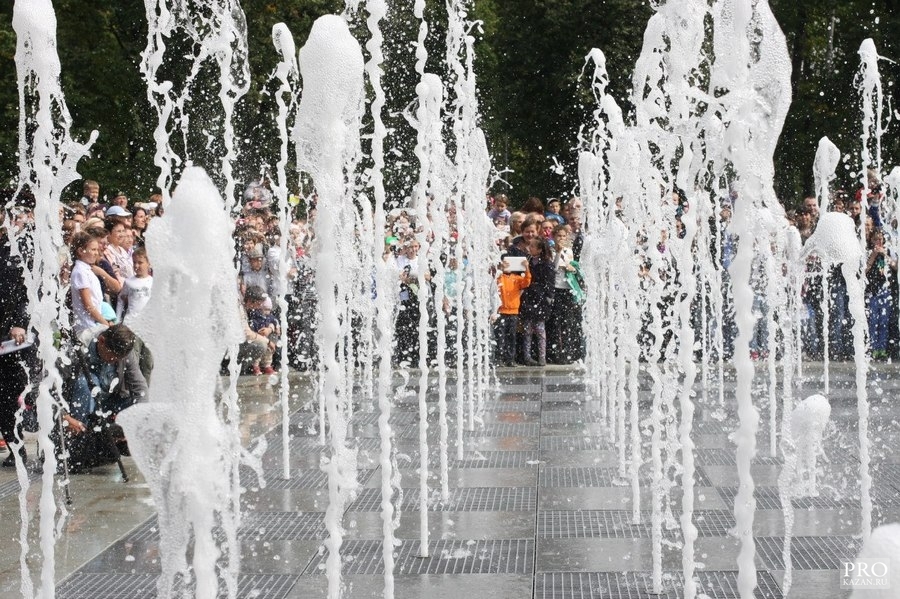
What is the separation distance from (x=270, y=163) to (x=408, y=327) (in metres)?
16.0

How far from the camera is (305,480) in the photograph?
8.85 meters

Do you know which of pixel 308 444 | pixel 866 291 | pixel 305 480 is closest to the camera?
pixel 305 480

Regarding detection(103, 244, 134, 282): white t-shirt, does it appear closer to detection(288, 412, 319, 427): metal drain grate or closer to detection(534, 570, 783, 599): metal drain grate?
detection(288, 412, 319, 427): metal drain grate

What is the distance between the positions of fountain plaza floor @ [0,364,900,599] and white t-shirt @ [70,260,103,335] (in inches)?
42.3

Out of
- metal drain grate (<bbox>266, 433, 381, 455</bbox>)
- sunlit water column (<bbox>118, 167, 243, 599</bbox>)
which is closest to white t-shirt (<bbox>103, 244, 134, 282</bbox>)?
metal drain grate (<bbox>266, 433, 381, 455</bbox>)

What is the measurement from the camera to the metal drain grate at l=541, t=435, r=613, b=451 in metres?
9.91

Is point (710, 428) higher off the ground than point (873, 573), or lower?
lower

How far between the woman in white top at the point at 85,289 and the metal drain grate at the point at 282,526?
2.58 m

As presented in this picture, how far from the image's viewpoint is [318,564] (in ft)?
21.8

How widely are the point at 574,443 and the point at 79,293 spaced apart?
369 cm

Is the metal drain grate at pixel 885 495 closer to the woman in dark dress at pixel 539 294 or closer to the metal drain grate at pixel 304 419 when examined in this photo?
the metal drain grate at pixel 304 419

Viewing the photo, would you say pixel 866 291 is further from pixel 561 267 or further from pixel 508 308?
pixel 508 308

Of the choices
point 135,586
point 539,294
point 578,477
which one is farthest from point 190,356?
point 539,294

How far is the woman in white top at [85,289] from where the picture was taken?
31.6 ft
